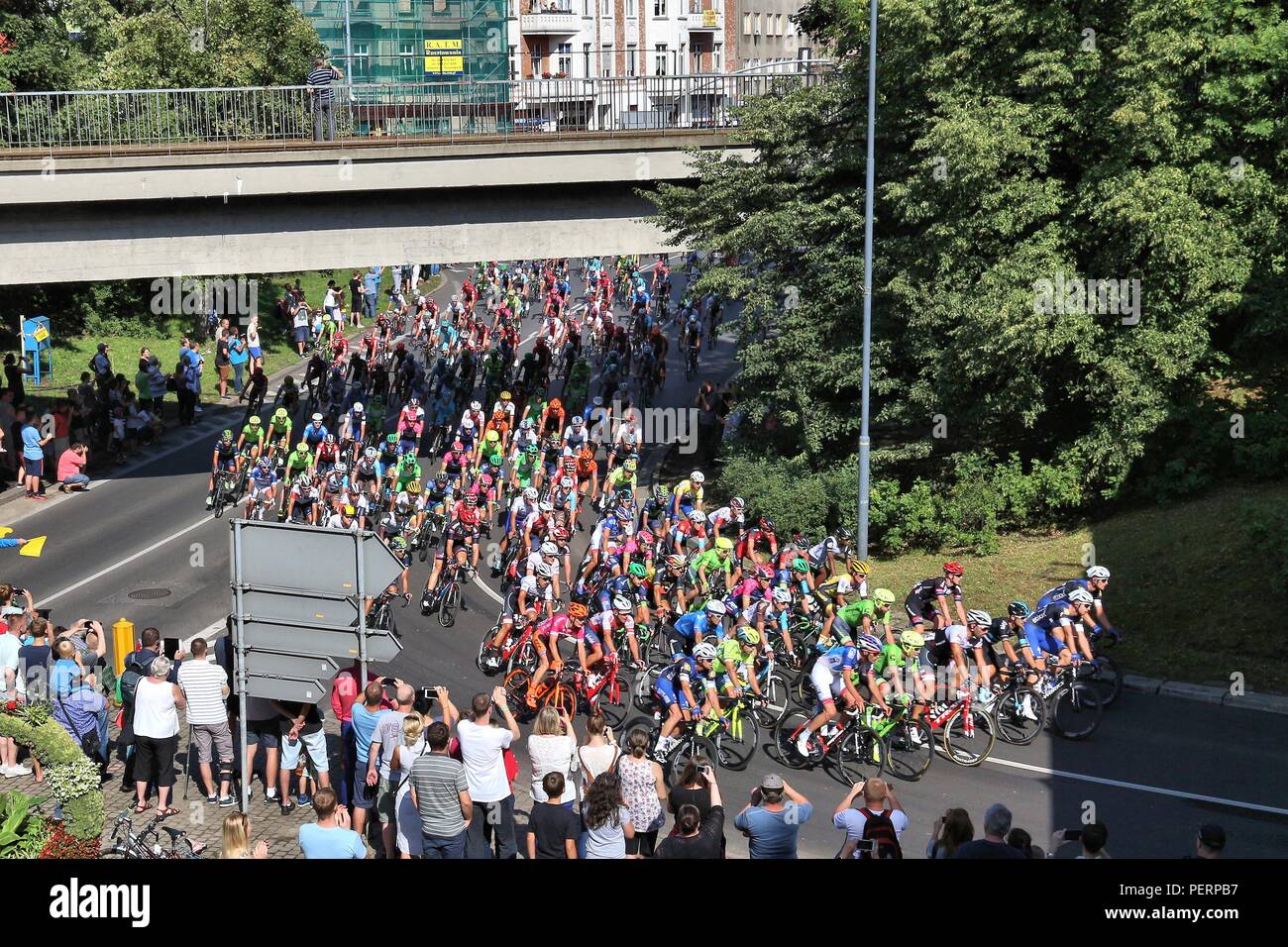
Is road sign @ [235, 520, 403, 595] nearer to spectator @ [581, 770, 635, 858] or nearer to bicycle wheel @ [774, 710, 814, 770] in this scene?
spectator @ [581, 770, 635, 858]

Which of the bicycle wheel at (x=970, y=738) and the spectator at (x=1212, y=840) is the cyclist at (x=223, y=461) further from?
the spectator at (x=1212, y=840)

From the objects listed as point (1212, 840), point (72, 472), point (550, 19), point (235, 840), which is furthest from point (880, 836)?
point (550, 19)

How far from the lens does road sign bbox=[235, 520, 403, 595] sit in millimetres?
9930

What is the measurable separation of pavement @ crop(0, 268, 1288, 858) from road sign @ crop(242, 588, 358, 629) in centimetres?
271

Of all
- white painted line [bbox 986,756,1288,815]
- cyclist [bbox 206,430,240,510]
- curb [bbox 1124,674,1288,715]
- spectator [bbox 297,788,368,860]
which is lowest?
white painted line [bbox 986,756,1288,815]

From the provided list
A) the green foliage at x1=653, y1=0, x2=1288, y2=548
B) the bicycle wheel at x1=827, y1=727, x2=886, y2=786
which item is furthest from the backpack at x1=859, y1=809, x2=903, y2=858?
the green foliage at x1=653, y1=0, x2=1288, y2=548

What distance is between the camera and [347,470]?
2419cm

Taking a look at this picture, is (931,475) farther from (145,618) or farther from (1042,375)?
(145,618)

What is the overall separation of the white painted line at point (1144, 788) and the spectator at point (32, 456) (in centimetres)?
1829

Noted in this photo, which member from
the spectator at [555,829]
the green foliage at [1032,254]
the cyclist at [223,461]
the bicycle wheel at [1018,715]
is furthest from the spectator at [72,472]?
the spectator at [555,829]

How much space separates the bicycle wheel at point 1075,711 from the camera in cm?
1523

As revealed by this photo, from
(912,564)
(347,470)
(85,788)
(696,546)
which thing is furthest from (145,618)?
(912,564)
